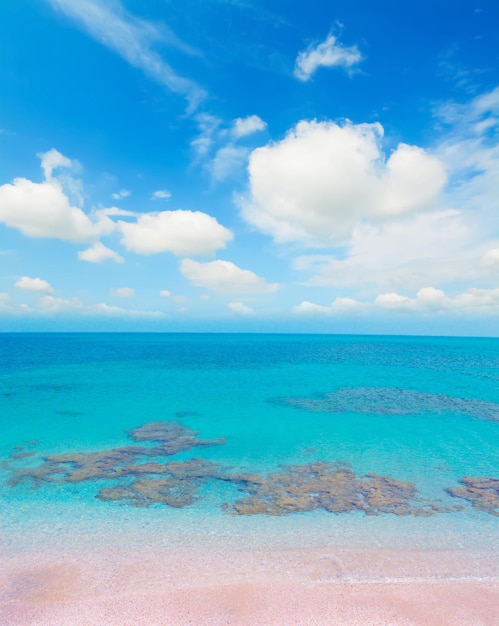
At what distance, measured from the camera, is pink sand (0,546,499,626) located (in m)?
9.02

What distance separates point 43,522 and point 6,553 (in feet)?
6.91

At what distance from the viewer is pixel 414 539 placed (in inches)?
501

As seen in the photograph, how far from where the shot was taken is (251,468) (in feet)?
63.9

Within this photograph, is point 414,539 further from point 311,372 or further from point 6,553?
point 311,372

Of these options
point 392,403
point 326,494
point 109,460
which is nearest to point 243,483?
point 326,494

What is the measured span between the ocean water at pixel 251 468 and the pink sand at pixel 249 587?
3.31 ft

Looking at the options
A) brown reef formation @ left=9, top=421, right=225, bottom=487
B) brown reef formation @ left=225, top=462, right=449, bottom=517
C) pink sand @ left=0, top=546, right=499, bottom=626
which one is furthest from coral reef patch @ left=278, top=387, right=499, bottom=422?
pink sand @ left=0, top=546, right=499, bottom=626

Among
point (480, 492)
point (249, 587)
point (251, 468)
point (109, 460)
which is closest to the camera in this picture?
point (249, 587)

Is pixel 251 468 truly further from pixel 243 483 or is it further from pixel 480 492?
pixel 480 492

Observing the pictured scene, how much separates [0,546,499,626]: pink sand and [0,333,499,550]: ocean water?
1008mm

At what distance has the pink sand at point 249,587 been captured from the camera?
9.02 m

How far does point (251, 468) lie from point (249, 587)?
366 inches

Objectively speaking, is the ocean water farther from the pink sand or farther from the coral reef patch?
the pink sand

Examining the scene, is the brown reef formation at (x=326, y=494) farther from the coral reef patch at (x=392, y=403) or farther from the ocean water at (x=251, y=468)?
the coral reef patch at (x=392, y=403)
